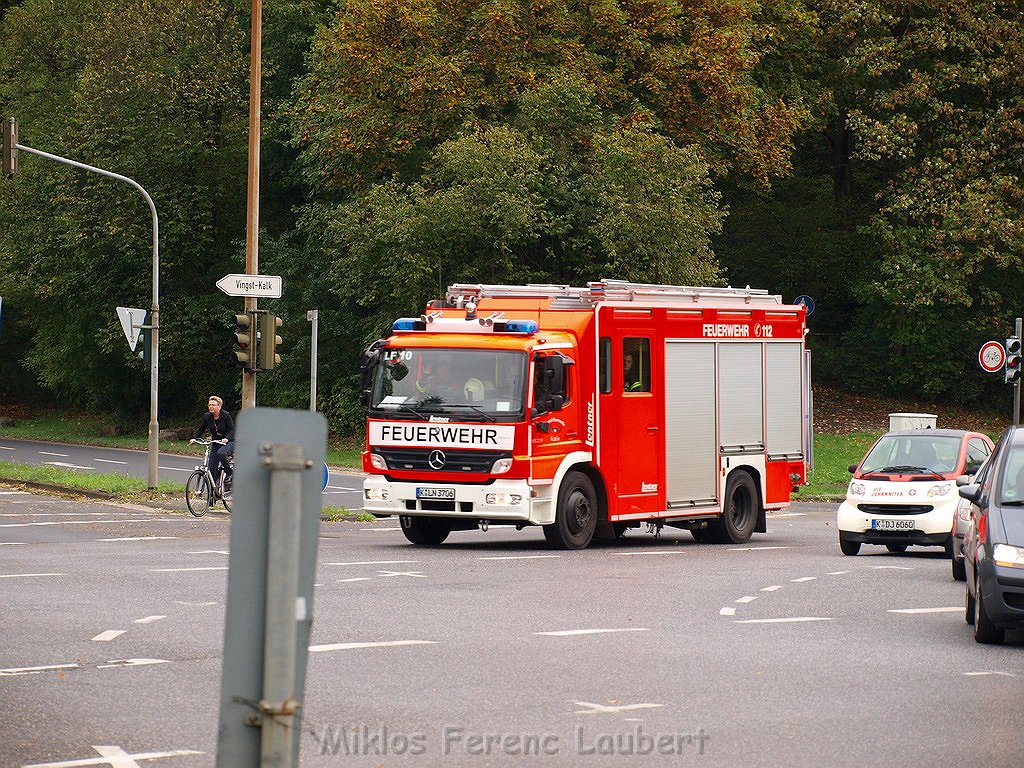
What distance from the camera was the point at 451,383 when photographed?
865 inches

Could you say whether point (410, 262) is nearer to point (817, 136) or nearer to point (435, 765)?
point (817, 136)

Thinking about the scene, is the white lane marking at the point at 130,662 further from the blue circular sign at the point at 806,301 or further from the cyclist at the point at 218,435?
the blue circular sign at the point at 806,301

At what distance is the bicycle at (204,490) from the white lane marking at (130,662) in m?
16.3

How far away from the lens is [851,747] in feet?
27.4

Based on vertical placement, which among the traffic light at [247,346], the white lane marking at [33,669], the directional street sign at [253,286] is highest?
the directional street sign at [253,286]

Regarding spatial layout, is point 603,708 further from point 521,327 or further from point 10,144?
point 10,144

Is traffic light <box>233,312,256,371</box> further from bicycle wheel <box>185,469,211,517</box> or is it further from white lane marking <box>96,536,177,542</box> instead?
white lane marking <box>96,536,177,542</box>

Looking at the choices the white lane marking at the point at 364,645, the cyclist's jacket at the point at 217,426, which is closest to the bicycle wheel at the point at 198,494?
the cyclist's jacket at the point at 217,426

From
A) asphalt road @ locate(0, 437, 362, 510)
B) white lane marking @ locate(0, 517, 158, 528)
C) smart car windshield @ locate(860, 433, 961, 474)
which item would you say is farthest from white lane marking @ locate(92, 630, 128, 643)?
asphalt road @ locate(0, 437, 362, 510)

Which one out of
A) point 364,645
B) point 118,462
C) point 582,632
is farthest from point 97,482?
point 364,645

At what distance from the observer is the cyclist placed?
28.5 meters

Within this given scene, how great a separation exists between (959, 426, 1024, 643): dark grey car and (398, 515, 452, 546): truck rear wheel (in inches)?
390

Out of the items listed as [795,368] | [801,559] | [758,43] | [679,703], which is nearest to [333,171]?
[758,43]

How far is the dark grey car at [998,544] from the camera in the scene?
12359mm
